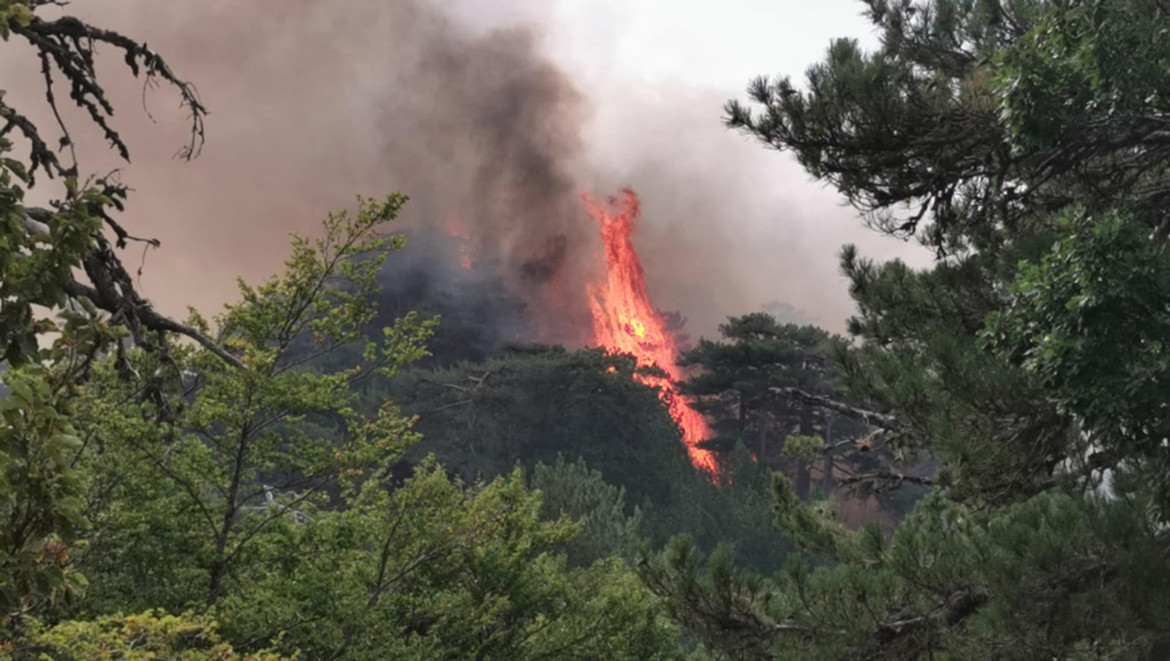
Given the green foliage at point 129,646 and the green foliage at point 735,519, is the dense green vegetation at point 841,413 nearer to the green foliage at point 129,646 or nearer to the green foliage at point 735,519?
the green foliage at point 129,646

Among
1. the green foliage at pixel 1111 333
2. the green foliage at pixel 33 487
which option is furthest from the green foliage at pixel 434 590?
the green foliage at pixel 1111 333

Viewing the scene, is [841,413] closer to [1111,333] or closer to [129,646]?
[1111,333]

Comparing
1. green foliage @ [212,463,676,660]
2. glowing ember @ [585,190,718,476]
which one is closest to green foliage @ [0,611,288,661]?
green foliage @ [212,463,676,660]

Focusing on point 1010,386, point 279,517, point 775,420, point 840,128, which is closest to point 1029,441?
point 1010,386

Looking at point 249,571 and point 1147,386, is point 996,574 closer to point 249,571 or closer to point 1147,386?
point 1147,386

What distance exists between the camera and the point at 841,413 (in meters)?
8.89

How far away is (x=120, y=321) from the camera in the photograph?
3.10 m

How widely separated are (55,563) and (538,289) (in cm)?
6542

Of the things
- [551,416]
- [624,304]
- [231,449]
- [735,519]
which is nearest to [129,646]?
[231,449]

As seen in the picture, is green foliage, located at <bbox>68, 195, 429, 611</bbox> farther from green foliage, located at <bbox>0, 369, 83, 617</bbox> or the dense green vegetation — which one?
green foliage, located at <bbox>0, 369, 83, 617</bbox>

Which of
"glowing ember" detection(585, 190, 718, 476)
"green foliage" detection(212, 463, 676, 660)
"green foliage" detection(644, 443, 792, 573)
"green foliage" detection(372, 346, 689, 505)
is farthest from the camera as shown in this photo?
"glowing ember" detection(585, 190, 718, 476)

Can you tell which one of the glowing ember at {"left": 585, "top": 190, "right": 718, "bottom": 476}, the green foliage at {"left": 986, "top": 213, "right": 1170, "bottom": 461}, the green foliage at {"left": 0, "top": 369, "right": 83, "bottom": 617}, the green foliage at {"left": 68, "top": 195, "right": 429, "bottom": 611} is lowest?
the green foliage at {"left": 0, "top": 369, "right": 83, "bottom": 617}

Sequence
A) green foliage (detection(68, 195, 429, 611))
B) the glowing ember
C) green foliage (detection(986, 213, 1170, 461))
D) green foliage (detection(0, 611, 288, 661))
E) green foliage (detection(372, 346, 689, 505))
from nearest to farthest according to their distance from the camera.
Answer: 1. green foliage (detection(0, 611, 288, 661))
2. green foliage (detection(986, 213, 1170, 461))
3. green foliage (detection(68, 195, 429, 611))
4. green foliage (detection(372, 346, 689, 505))
5. the glowing ember

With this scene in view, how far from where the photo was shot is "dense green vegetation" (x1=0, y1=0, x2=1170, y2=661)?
4.20 metres
